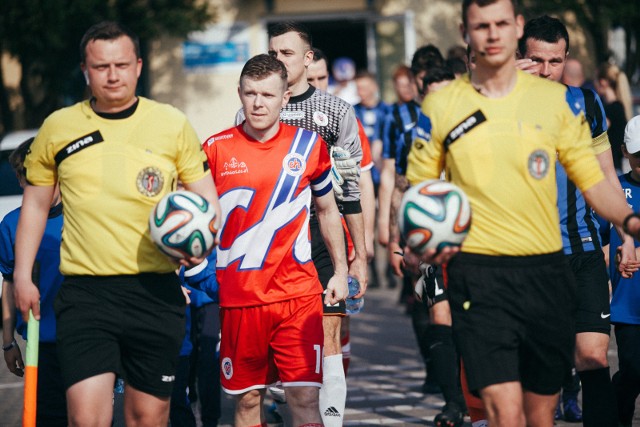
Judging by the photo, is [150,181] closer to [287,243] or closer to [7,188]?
[287,243]

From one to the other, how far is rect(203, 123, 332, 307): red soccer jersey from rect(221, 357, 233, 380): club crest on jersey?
31 centimetres

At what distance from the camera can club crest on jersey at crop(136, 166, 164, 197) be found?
582 centimetres

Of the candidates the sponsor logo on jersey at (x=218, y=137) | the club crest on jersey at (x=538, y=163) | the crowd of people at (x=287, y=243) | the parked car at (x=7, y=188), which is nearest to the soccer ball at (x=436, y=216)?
the crowd of people at (x=287, y=243)

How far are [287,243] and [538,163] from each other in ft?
5.46

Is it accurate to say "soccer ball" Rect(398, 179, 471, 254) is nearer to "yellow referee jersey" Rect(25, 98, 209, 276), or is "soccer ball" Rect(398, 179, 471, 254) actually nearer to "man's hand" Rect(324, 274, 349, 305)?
"yellow referee jersey" Rect(25, 98, 209, 276)

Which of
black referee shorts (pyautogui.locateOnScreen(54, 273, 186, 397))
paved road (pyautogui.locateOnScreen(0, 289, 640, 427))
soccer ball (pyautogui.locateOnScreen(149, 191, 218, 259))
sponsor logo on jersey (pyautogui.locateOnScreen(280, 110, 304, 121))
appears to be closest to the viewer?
soccer ball (pyautogui.locateOnScreen(149, 191, 218, 259))

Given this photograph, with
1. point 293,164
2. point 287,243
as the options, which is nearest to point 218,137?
point 293,164

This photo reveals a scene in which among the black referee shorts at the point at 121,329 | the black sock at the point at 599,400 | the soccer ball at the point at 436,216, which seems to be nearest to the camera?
the soccer ball at the point at 436,216

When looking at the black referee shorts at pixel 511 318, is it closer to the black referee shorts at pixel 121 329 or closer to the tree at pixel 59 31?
the black referee shorts at pixel 121 329

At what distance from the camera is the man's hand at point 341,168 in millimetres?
7590

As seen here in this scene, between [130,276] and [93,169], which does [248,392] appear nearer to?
[130,276]

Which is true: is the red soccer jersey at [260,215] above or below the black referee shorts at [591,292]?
above

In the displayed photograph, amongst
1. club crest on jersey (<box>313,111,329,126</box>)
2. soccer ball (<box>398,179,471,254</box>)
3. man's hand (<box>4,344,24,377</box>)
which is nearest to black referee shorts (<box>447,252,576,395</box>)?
soccer ball (<box>398,179,471,254</box>)

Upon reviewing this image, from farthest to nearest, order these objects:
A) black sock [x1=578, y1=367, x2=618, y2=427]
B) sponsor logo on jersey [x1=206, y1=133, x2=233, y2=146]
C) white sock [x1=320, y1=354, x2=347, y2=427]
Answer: white sock [x1=320, y1=354, x2=347, y2=427]
black sock [x1=578, y1=367, x2=618, y2=427]
sponsor logo on jersey [x1=206, y1=133, x2=233, y2=146]
